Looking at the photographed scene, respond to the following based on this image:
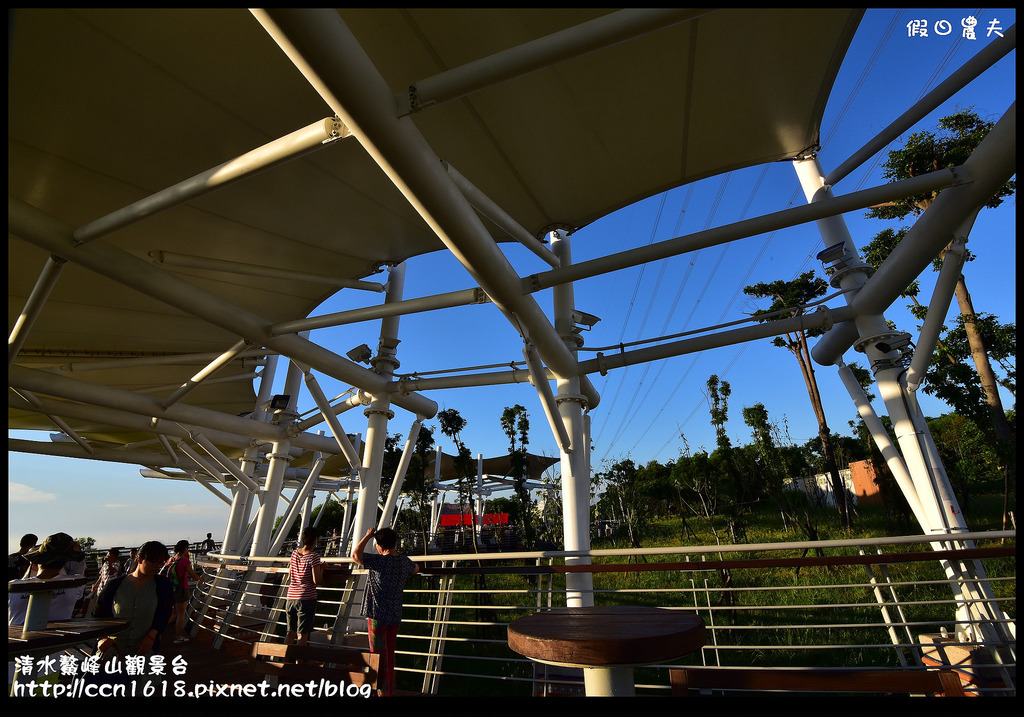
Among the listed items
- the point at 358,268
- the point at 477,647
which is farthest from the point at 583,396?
the point at 477,647

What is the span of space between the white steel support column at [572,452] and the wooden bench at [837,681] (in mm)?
2982

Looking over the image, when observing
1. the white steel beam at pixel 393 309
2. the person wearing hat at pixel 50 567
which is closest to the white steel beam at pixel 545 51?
the white steel beam at pixel 393 309

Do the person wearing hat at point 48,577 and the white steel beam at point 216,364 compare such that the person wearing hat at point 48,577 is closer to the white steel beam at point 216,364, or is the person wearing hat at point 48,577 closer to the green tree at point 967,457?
the white steel beam at point 216,364

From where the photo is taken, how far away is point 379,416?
7727 mm

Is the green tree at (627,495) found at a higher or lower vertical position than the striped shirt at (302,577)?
higher

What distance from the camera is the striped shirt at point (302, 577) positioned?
4824mm

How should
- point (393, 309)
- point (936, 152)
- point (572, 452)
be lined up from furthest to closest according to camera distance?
point (936, 152), point (572, 452), point (393, 309)

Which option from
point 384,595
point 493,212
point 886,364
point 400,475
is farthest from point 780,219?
point 400,475

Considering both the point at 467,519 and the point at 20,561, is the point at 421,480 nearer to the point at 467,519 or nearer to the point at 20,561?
the point at 467,519

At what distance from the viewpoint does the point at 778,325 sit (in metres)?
5.84

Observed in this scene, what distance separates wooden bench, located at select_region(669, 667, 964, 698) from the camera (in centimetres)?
239

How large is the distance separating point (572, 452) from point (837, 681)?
4067 mm

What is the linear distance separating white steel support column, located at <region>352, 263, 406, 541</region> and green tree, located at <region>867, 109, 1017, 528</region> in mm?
13794

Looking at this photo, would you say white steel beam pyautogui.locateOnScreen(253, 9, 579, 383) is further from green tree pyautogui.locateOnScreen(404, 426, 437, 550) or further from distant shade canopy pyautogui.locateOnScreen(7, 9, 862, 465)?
green tree pyautogui.locateOnScreen(404, 426, 437, 550)
